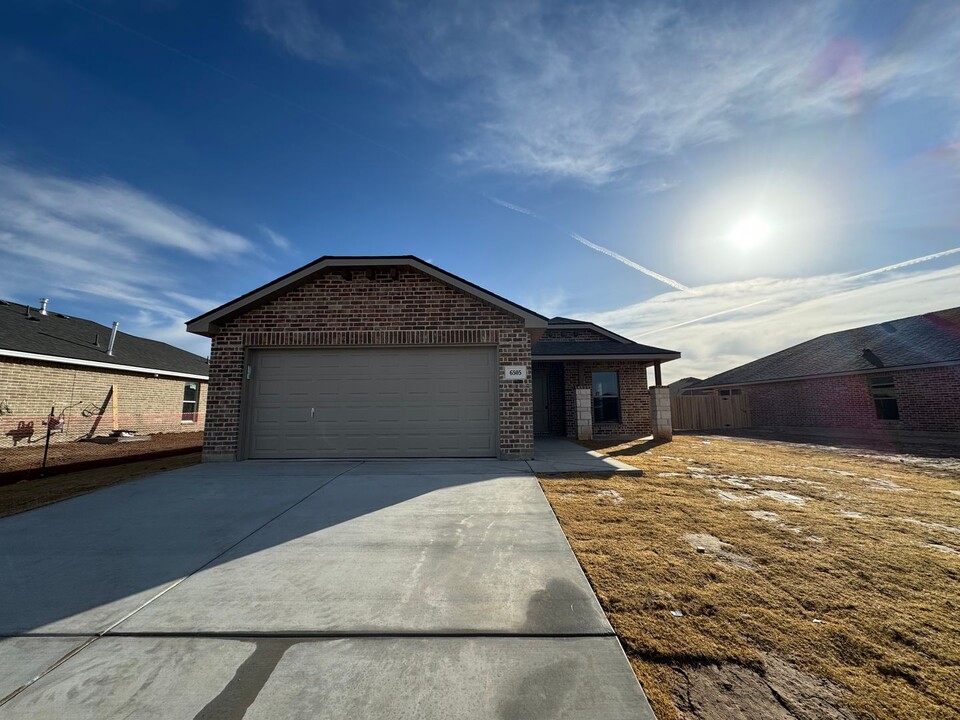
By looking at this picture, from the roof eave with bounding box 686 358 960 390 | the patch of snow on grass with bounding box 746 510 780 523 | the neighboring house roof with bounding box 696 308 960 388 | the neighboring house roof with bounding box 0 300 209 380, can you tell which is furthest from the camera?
the neighboring house roof with bounding box 696 308 960 388

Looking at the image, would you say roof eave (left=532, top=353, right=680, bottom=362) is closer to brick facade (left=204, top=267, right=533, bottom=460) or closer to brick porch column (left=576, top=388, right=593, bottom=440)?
brick porch column (left=576, top=388, right=593, bottom=440)

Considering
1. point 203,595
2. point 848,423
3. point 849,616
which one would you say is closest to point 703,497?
point 849,616

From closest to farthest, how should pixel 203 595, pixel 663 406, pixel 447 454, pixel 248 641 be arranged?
pixel 248 641
pixel 203 595
pixel 447 454
pixel 663 406

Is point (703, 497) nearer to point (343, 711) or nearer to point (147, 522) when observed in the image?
point (343, 711)

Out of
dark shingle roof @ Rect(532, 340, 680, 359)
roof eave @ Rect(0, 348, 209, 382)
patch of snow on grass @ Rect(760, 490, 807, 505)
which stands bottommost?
patch of snow on grass @ Rect(760, 490, 807, 505)

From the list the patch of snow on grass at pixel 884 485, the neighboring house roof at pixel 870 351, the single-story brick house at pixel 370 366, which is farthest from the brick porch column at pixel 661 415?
the neighboring house roof at pixel 870 351

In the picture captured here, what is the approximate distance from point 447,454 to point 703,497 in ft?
15.1

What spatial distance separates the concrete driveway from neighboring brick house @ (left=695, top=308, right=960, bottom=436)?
18755 mm

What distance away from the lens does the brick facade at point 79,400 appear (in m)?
12.1

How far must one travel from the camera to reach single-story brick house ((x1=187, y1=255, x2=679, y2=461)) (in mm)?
8141

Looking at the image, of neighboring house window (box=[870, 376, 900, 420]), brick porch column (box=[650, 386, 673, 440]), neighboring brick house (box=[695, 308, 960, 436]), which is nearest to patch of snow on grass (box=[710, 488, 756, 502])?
brick porch column (box=[650, 386, 673, 440])

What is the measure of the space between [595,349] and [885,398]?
12873mm

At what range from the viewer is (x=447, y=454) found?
815 cm

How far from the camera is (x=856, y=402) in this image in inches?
678
